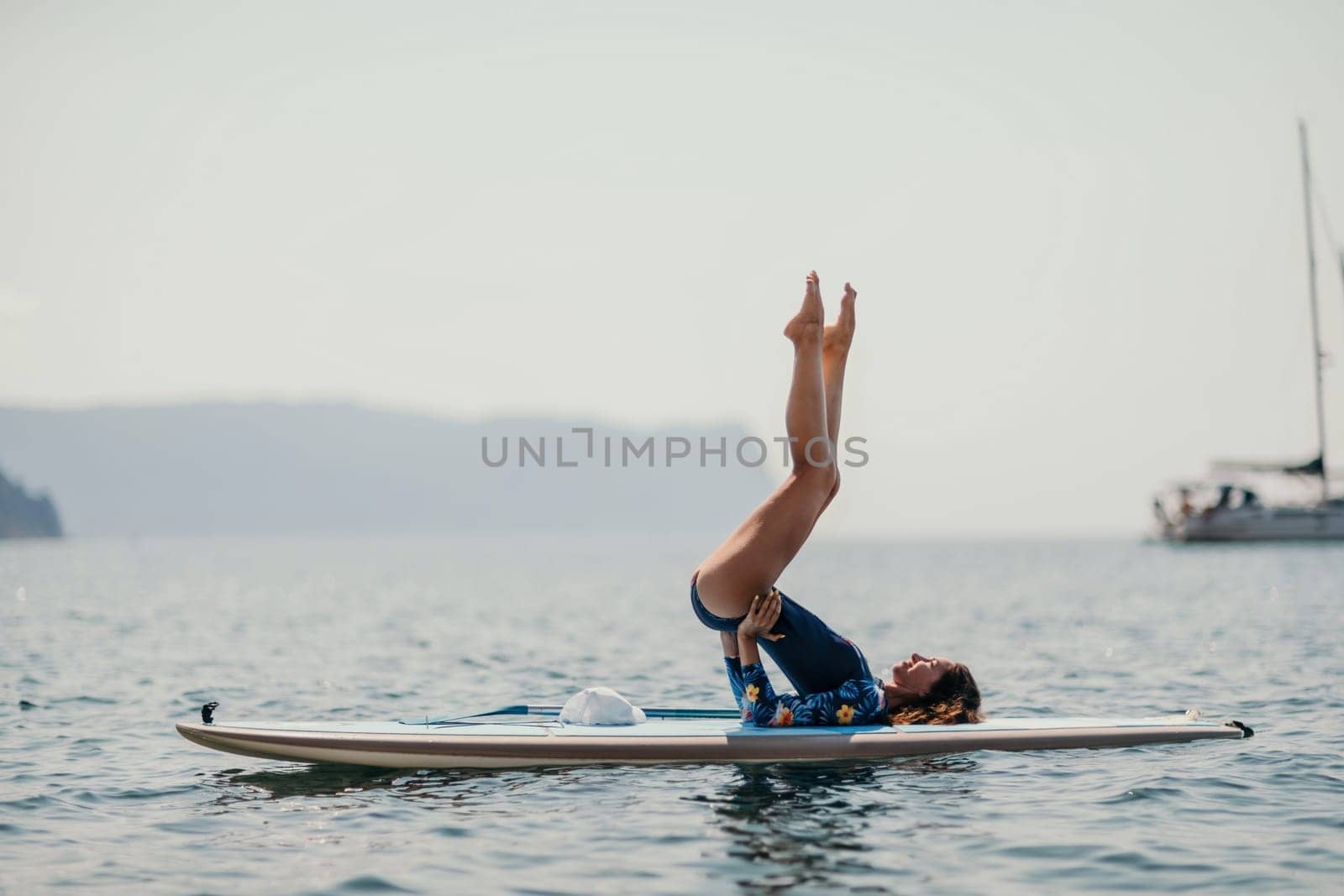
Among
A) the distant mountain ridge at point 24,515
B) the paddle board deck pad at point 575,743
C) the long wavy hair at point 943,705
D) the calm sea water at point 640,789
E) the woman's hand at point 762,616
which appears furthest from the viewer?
the distant mountain ridge at point 24,515

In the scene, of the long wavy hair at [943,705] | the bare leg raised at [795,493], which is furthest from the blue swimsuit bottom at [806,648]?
the long wavy hair at [943,705]

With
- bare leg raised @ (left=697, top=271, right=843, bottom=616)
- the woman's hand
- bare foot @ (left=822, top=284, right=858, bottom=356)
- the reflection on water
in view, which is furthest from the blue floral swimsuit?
bare foot @ (left=822, top=284, right=858, bottom=356)

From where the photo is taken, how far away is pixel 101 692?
45.2ft

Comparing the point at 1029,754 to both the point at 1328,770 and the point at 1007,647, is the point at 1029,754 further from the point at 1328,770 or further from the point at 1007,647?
the point at 1007,647

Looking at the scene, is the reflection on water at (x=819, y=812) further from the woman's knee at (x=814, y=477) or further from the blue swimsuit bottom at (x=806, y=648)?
the woman's knee at (x=814, y=477)

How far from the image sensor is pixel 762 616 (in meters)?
7.36

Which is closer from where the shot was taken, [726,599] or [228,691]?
[726,599]

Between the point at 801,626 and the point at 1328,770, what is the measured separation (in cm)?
385

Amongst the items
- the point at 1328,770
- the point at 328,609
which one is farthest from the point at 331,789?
the point at 328,609

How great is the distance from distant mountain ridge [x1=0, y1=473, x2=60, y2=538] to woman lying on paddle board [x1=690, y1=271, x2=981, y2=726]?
152018mm

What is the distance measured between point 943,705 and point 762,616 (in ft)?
6.53

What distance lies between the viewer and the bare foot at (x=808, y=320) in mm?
7105

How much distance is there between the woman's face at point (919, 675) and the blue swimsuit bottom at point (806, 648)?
280 mm

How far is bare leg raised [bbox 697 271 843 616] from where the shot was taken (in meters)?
6.98
